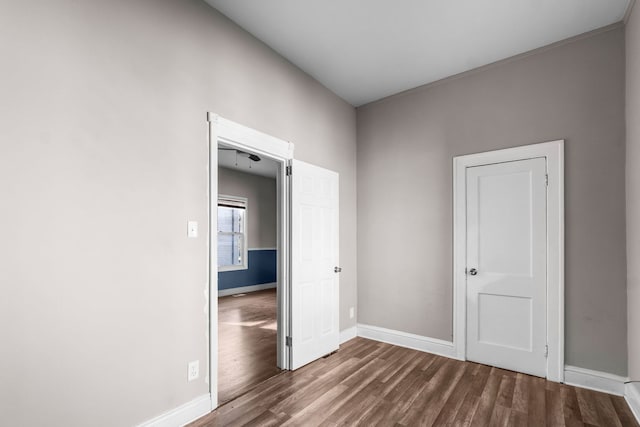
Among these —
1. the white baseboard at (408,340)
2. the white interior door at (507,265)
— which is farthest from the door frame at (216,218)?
the white interior door at (507,265)

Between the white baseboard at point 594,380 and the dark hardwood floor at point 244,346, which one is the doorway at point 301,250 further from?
the white baseboard at point 594,380

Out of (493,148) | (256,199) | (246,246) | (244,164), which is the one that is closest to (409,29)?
(493,148)

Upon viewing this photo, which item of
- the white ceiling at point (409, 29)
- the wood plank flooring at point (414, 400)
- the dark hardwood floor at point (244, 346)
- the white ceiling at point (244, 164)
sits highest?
the white ceiling at point (409, 29)

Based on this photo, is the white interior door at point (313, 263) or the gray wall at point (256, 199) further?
the gray wall at point (256, 199)

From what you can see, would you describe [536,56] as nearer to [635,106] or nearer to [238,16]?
[635,106]

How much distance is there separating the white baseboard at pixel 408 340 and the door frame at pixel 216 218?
135cm

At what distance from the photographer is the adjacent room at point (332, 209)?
1.71 meters

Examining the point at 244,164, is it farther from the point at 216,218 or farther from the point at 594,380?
the point at 594,380

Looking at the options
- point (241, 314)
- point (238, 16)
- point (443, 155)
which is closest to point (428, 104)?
point (443, 155)

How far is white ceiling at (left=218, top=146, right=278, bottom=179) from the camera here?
6.21 meters

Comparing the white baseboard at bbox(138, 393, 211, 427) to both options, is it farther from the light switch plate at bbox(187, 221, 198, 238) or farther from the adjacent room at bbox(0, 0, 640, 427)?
the light switch plate at bbox(187, 221, 198, 238)

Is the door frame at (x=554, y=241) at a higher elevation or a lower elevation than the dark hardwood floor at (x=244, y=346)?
higher

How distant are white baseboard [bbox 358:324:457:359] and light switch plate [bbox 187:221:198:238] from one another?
2691mm

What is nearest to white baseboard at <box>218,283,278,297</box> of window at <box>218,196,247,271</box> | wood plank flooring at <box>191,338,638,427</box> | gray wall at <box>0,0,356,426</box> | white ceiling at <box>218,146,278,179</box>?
window at <box>218,196,247,271</box>
